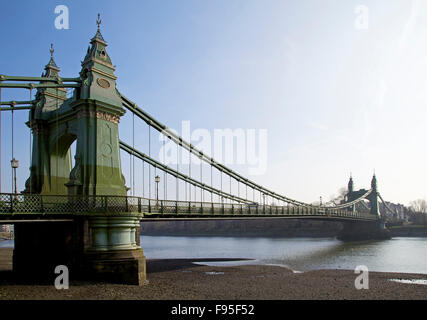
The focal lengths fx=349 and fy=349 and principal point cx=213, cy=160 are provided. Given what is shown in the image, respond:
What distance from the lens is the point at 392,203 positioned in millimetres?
164500

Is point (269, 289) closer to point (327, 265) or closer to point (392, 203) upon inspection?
point (327, 265)

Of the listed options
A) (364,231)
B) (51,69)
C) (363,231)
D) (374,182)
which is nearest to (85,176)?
(51,69)

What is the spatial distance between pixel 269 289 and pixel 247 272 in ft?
26.3

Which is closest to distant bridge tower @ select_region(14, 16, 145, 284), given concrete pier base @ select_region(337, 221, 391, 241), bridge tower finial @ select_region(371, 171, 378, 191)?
concrete pier base @ select_region(337, 221, 391, 241)

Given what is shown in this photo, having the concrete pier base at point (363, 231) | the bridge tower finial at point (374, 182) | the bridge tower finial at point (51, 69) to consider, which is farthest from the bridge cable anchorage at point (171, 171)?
the bridge tower finial at point (374, 182)

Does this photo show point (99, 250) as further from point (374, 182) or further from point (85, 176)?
point (374, 182)

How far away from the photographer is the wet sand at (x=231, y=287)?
1662 cm

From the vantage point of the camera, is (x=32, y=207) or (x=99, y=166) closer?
(x=32, y=207)

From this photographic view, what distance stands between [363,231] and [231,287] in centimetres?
6228

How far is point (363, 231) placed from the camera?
2953 inches

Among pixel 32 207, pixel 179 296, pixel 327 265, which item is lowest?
pixel 327 265

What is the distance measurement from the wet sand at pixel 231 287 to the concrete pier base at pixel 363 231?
152 feet

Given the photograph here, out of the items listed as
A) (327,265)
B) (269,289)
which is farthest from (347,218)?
(269,289)
